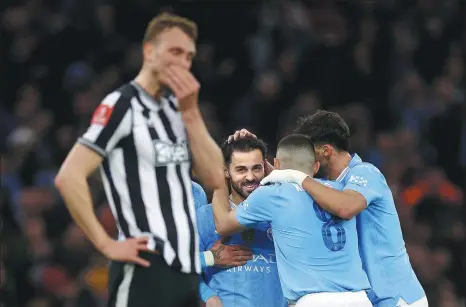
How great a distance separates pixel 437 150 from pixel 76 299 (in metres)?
5.34

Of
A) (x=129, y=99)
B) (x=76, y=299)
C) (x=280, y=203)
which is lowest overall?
(x=76, y=299)

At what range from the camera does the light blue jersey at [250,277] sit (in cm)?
622

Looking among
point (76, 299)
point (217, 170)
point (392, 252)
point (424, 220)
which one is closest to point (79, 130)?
point (76, 299)

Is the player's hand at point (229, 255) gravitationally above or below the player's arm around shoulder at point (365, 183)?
below

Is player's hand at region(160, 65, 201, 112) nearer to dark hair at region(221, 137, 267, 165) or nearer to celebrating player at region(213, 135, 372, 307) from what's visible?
celebrating player at region(213, 135, 372, 307)

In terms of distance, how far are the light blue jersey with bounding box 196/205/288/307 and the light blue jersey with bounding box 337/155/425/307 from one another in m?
0.54

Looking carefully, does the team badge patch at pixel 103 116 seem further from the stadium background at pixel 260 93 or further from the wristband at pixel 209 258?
the stadium background at pixel 260 93

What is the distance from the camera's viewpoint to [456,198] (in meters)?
12.2

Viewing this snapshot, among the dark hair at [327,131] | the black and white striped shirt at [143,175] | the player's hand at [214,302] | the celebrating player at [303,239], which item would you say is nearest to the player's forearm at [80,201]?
the black and white striped shirt at [143,175]

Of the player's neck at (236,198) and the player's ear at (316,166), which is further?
the player's neck at (236,198)

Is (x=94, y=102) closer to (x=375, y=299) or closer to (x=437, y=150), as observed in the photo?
(x=437, y=150)

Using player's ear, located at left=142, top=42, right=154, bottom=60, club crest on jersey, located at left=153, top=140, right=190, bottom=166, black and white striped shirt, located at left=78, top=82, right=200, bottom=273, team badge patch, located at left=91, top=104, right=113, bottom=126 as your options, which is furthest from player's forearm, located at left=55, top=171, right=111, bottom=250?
player's ear, located at left=142, top=42, right=154, bottom=60

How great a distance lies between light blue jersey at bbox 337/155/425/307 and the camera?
627cm

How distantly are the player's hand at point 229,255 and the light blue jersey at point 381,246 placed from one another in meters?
0.70
